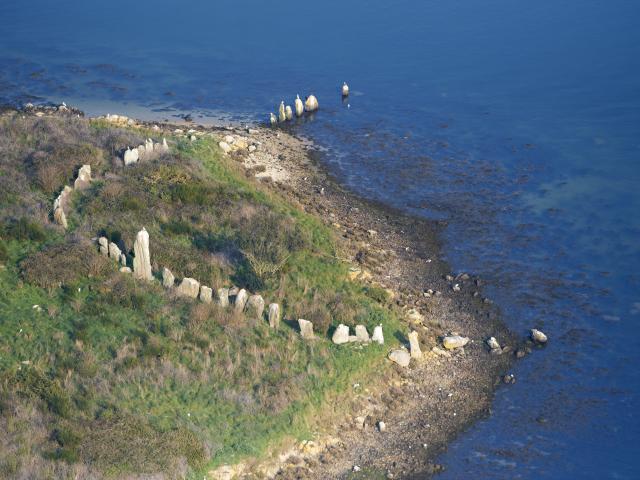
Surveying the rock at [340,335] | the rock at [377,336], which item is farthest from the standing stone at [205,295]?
the rock at [377,336]

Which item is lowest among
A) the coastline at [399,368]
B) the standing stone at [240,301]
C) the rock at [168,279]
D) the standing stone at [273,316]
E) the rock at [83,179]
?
the coastline at [399,368]

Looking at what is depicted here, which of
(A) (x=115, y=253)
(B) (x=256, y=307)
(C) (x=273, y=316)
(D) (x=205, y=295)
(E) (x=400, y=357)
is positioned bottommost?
(E) (x=400, y=357)

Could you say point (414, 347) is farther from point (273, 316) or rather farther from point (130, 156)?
point (130, 156)

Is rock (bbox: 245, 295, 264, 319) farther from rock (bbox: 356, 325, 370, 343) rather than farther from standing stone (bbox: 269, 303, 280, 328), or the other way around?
rock (bbox: 356, 325, 370, 343)

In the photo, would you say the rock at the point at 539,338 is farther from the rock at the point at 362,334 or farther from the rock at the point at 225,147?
the rock at the point at 225,147

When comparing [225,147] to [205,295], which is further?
[225,147]

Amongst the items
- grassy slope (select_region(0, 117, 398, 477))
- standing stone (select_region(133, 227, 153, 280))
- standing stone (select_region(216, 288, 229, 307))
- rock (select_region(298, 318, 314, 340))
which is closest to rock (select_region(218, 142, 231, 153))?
grassy slope (select_region(0, 117, 398, 477))

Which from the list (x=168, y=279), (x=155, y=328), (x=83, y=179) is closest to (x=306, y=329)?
(x=155, y=328)
